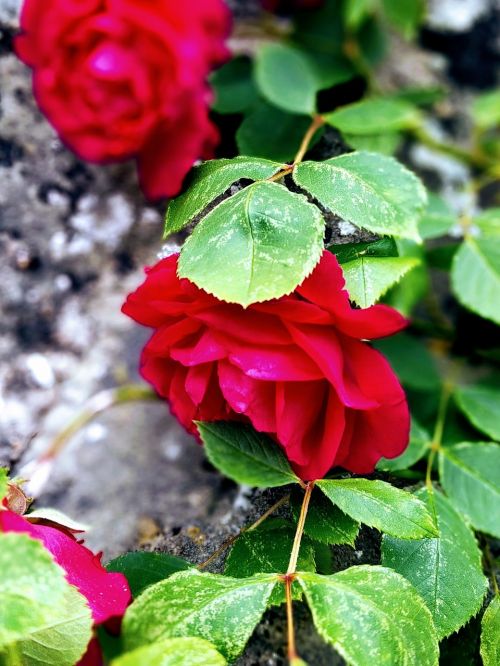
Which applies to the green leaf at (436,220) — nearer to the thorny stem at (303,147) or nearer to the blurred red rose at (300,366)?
the thorny stem at (303,147)

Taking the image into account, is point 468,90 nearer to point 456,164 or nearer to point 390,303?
point 456,164

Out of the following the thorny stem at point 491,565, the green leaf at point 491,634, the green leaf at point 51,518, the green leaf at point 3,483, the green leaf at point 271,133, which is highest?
the green leaf at point 271,133

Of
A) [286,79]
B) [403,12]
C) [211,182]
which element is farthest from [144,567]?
[403,12]

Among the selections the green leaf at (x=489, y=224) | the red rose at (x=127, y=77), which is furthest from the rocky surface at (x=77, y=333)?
the green leaf at (x=489, y=224)

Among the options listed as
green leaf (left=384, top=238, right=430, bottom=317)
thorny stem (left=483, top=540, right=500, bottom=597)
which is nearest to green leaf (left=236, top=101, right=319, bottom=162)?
green leaf (left=384, top=238, right=430, bottom=317)

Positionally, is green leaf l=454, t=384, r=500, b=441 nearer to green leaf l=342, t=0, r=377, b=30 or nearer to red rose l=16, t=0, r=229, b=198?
red rose l=16, t=0, r=229, b=198

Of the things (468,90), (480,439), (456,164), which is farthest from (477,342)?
(468,90)

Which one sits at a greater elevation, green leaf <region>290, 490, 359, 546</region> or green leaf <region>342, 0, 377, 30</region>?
green leaf <region>342, 0, 377, 30</region>
